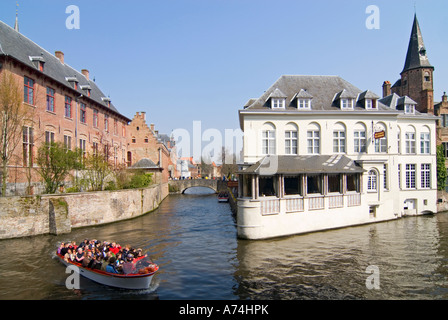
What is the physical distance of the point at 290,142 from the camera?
84.9ft

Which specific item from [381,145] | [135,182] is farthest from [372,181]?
[135,182]

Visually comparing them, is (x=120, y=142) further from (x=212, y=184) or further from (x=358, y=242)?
(x=358, y=242)

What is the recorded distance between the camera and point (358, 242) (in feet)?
65.0

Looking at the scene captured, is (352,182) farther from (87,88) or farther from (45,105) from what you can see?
(87,88)

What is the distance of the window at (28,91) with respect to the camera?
25250 mm

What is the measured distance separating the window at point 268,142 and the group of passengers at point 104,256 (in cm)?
1370

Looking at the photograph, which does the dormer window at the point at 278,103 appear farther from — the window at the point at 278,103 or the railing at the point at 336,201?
the railing at the point at 336,201

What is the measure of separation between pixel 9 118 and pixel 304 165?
21.1 meters

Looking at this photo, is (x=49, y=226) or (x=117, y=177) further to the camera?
(x=117, y=177)

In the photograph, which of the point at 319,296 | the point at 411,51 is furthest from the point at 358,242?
the point at 411,51

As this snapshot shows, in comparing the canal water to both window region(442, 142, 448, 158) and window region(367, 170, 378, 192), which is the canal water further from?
window region(442, 142, 448, 158)

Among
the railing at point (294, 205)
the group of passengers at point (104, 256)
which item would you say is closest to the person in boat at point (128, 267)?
the group of passengers at point (104, 256)

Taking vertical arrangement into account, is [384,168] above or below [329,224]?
above
